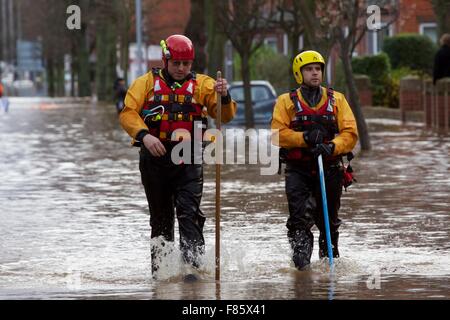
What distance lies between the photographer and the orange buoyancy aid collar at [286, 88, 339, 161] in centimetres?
1118

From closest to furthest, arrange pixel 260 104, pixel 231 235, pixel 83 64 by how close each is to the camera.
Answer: pixel 231 235 → pixel 260 104 → pixel 83 64

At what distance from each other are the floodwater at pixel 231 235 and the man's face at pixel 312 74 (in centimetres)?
137

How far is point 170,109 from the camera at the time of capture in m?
11.0

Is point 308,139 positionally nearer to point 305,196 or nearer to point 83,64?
point 305,196

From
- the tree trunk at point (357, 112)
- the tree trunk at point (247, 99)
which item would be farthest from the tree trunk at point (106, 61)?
the tree trunk at point (357, 112)

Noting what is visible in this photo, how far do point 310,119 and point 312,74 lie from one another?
0.33m

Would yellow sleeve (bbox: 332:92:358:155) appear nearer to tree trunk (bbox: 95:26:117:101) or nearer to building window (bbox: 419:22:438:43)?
building window (bbox: 419:22:438:43)

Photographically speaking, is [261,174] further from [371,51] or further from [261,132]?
[371,51]

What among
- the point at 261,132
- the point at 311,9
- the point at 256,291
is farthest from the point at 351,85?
the point at 256,291

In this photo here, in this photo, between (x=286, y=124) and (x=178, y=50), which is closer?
(x=178, y=50)

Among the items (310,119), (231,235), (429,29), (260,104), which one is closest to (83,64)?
(429,29)

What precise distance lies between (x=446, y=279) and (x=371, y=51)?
48.1 m

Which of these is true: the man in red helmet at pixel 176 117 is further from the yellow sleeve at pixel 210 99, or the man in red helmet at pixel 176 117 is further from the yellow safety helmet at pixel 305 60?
the yellow safety helmet at pixel 305 60

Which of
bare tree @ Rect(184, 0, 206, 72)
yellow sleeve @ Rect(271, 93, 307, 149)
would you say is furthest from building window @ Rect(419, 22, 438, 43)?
yellow sleeve @ Rect(271, 93, 307, 149)
